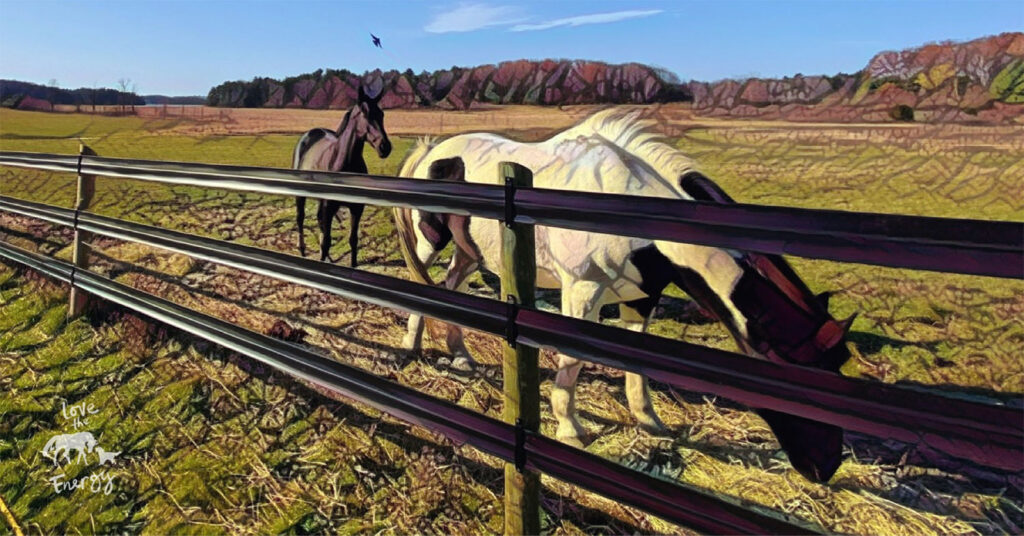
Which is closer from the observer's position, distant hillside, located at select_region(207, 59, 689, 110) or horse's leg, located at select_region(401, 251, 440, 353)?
distant hillside, located at select_region(207, 59, 689, 110)

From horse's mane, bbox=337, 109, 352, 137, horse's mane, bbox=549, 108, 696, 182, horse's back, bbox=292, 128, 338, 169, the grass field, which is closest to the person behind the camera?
the grass field

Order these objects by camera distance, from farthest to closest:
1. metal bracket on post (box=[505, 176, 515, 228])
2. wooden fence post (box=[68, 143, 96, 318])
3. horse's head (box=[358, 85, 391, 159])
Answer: wooden fence post (box=[68, 143, 96, 318]), horse's head (box=[358, 85, 391, 159]), metal bracket on post (box=[505, 176, 515, 228])

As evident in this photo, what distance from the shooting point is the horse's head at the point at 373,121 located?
427 centimetres

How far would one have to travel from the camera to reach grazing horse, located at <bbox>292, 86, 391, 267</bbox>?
14.1ft

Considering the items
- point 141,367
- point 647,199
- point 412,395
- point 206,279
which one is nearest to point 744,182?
point 647,199

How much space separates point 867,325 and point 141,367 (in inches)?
187

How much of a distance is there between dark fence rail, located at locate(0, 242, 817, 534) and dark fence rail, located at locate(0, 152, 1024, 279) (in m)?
0.66

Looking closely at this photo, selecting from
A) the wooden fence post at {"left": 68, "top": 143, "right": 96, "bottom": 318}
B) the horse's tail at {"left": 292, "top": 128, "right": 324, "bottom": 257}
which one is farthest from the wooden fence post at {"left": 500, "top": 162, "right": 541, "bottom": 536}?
the wooden fence post at {"left": 68, "top": 143, "right": 96, "bottom": 318}

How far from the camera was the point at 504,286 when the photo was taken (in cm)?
194

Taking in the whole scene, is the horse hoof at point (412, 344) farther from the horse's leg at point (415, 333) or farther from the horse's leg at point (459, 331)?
the horse's leg at point (459, 331)

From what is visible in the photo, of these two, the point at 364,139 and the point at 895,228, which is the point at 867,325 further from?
the point at 364,139

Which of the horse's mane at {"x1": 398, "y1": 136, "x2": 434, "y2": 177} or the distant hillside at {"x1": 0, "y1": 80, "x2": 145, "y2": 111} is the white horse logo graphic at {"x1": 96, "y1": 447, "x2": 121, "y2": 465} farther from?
the distant hillside at {"x1": 0, "y1": 80, "x2": 145, "y2": 111}

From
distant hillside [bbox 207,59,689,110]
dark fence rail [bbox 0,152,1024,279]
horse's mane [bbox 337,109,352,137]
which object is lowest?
dark fence rail [bbox 0,152,1024,279]

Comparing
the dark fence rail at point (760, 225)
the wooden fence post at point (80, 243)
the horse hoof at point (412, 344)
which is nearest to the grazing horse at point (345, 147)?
the horse hoof at point (412, 344)
